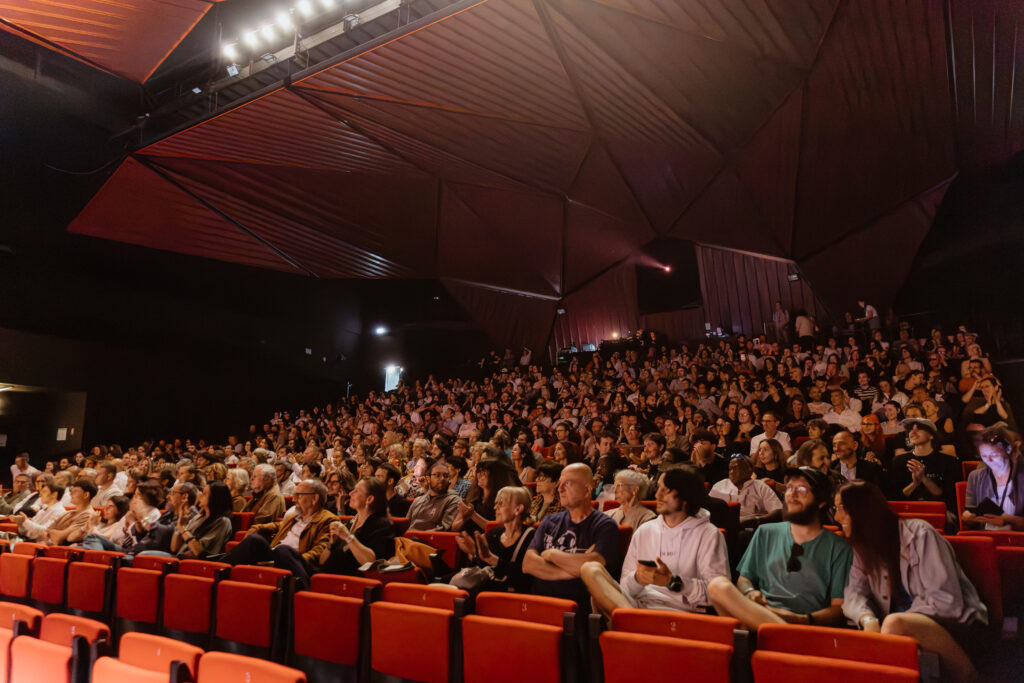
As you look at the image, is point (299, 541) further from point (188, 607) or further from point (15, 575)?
point (15, 575)

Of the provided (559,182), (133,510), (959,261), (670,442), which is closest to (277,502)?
(133,510)

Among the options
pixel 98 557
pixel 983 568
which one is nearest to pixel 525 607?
pixel 983 568

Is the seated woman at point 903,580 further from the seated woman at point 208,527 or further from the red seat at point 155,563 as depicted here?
the seated woman at point 208,527

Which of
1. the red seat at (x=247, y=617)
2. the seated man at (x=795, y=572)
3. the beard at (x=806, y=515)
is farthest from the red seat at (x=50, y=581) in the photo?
the beard at (x=806, y=515)

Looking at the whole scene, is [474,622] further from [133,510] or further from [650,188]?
[650,188]

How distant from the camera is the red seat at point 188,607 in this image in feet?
8.86

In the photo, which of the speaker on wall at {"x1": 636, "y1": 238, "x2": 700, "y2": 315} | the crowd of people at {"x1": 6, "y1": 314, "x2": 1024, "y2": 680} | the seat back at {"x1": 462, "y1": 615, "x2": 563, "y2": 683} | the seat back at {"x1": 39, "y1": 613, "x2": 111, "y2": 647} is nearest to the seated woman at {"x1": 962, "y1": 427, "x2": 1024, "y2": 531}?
the crowd of people at {"x1": 6, "y1": 314, "x2": 1024, "y2": 680}

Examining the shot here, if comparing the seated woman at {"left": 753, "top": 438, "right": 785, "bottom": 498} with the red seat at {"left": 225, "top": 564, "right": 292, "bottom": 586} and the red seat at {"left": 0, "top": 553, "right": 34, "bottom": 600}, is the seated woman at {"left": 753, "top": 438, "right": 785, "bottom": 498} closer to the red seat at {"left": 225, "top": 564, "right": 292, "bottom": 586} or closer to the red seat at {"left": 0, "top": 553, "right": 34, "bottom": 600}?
the red seat at {"left": 225, "top": 564, "right": 292, "bottom": 586}

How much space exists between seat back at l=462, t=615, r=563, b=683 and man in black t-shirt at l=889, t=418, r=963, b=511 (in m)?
2.51

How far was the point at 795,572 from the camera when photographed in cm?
215

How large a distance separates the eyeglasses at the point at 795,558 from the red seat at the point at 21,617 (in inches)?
111

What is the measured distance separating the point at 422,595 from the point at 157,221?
31.5 ft

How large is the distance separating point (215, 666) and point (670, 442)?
4.00 meters

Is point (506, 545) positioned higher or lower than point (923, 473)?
lower
